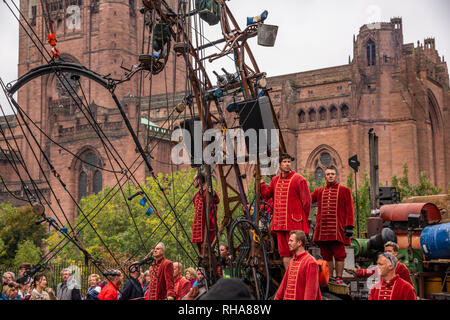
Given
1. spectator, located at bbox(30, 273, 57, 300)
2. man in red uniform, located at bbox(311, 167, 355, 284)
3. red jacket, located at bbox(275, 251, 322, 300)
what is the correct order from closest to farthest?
red jacket, located at bbox(275, 251, 322, 300) → man in red uniform, located at bbox(311, 167, 355, 284) → spectator, located at bbox(30, 273, 57, 300)

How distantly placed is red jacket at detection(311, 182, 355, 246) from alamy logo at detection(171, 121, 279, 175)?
1147 millimetres

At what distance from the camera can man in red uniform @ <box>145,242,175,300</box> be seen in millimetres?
8672

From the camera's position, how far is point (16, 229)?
152ft

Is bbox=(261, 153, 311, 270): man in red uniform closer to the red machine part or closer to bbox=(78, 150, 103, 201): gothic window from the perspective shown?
the red machine part

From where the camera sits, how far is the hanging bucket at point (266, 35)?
32.7 ft

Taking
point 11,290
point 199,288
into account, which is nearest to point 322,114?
point 199,288

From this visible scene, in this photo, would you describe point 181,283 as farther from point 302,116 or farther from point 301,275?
point 302,116

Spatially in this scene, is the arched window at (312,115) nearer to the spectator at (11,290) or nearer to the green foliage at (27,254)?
the green foliage at (27,254)

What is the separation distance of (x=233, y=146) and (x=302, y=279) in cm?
450

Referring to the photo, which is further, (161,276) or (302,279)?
(161,276)

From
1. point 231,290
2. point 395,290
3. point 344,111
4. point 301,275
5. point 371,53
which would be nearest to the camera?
point 231,290

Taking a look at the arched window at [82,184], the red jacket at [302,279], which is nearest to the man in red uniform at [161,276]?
the red jacket at [302,279]

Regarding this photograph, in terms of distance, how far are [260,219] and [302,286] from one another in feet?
9.60

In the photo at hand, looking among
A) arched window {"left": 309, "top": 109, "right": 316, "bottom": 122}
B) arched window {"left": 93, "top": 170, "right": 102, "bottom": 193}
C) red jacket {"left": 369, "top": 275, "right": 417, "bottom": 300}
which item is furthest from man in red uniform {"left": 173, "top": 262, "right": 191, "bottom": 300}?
arched window {"left": 93, "top": 170, "right": 102, "bottom": 193}
